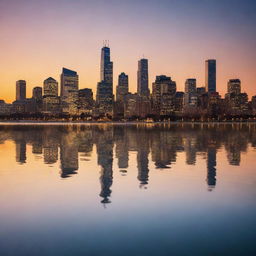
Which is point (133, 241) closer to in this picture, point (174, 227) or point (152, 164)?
point (174, 227)

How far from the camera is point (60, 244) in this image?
9773 mm

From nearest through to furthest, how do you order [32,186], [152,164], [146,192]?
1. [146,192]
2. [32,186]
3. [152,164]

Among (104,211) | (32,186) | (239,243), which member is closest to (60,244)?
(104,211)

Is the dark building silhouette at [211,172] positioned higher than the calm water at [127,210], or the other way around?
the dark building silhouette at [211,172]

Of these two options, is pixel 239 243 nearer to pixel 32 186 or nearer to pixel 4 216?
pixel 4 216

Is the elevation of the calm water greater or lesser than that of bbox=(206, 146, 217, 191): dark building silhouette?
lesser

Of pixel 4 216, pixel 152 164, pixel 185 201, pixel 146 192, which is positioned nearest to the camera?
pixel 4 216

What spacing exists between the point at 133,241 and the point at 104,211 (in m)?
3.24

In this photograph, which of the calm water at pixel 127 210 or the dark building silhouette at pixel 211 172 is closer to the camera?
the calm water at pixel 127 210

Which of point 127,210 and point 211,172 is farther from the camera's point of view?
point 211,172

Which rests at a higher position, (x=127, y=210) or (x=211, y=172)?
(x=211, y=172)

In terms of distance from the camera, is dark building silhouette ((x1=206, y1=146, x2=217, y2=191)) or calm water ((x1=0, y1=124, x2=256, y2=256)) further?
dark building silhouette ((x1=206, y1=146, x2=217, y2=191))

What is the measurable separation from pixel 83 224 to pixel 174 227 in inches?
134

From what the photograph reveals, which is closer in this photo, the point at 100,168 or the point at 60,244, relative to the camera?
the point at 60,244
